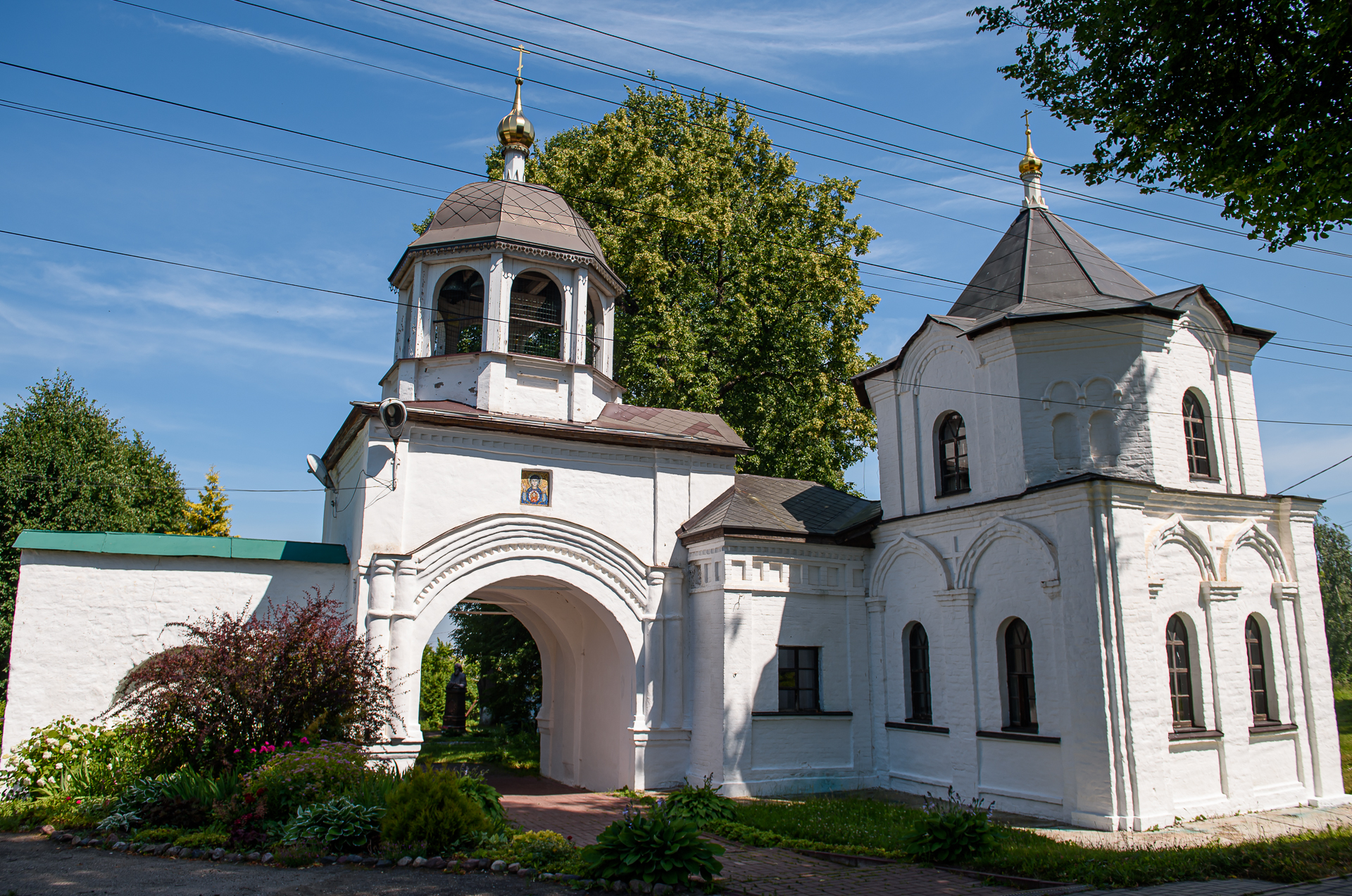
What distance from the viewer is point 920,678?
558 inches

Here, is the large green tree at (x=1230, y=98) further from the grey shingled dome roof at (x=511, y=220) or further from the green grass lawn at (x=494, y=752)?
the green grass lawn at (x=494, y=752)

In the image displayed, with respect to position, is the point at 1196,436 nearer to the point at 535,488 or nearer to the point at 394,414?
the point at 535,488

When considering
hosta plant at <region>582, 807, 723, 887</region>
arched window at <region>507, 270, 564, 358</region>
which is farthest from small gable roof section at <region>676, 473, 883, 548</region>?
hosta plant at <region>582, 807, 723, 887</region>

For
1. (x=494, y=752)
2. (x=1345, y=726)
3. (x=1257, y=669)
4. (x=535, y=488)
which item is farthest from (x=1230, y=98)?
(x=1345, y=726)

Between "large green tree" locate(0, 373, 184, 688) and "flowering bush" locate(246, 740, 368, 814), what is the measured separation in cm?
1157

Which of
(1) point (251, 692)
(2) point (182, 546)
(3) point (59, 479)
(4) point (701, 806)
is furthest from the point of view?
(3) point (59, 479)

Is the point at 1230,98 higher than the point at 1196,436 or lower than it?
higher

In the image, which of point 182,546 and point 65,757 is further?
point 182,546

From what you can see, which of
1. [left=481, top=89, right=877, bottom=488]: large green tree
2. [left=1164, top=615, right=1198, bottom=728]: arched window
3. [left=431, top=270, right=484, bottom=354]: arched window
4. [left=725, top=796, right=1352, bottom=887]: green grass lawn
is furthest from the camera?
[left=481, top=89, right=877, bottom=488]: large green tree

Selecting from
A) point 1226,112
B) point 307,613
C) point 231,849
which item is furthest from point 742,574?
point 1226,112

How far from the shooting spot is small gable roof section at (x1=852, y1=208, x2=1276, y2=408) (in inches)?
508

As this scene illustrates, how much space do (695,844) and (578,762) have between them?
348 inches

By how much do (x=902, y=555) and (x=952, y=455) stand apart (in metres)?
1.80

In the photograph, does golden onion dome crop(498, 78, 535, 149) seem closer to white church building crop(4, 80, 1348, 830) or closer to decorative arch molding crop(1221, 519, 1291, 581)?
white church building crop(4, 80, 1348, 830)
